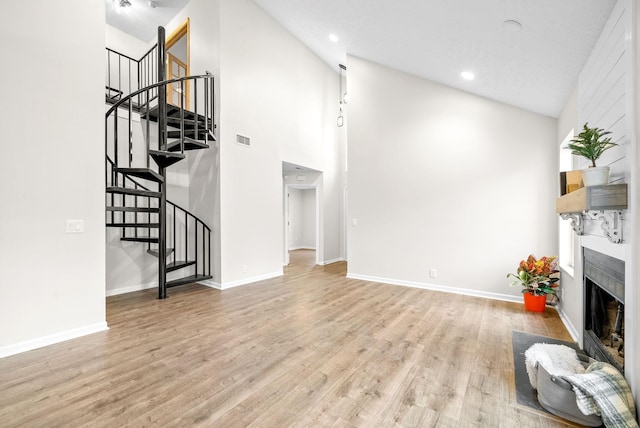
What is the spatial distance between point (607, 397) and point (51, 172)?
179 inches

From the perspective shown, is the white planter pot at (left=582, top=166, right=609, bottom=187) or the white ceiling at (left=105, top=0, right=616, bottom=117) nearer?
the white planter pot at (left=582, top=166, right=609, bottom=187)

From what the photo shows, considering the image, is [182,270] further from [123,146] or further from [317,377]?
[317,377]

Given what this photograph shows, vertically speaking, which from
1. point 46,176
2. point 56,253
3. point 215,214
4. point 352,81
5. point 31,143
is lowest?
point 56,253

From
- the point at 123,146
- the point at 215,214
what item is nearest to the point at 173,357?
the point at 215,214

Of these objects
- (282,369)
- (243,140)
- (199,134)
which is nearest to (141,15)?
(199,134)

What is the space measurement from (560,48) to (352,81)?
3.59 meters

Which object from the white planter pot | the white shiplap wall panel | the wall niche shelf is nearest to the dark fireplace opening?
the wall niche shelf

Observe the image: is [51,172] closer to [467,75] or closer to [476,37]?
[476,37]

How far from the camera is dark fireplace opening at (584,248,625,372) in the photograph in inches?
76.2

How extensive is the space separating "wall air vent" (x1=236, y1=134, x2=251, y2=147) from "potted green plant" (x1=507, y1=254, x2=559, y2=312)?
4559 mm

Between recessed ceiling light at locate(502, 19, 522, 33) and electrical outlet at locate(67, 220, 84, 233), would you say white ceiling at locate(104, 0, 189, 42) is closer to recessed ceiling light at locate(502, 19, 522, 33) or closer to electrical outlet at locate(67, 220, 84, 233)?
electrical outlet at locate(67, 220, 84, 233)

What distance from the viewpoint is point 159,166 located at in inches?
168

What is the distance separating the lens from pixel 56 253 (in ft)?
9.11

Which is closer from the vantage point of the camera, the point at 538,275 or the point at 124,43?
the point at 538,275
